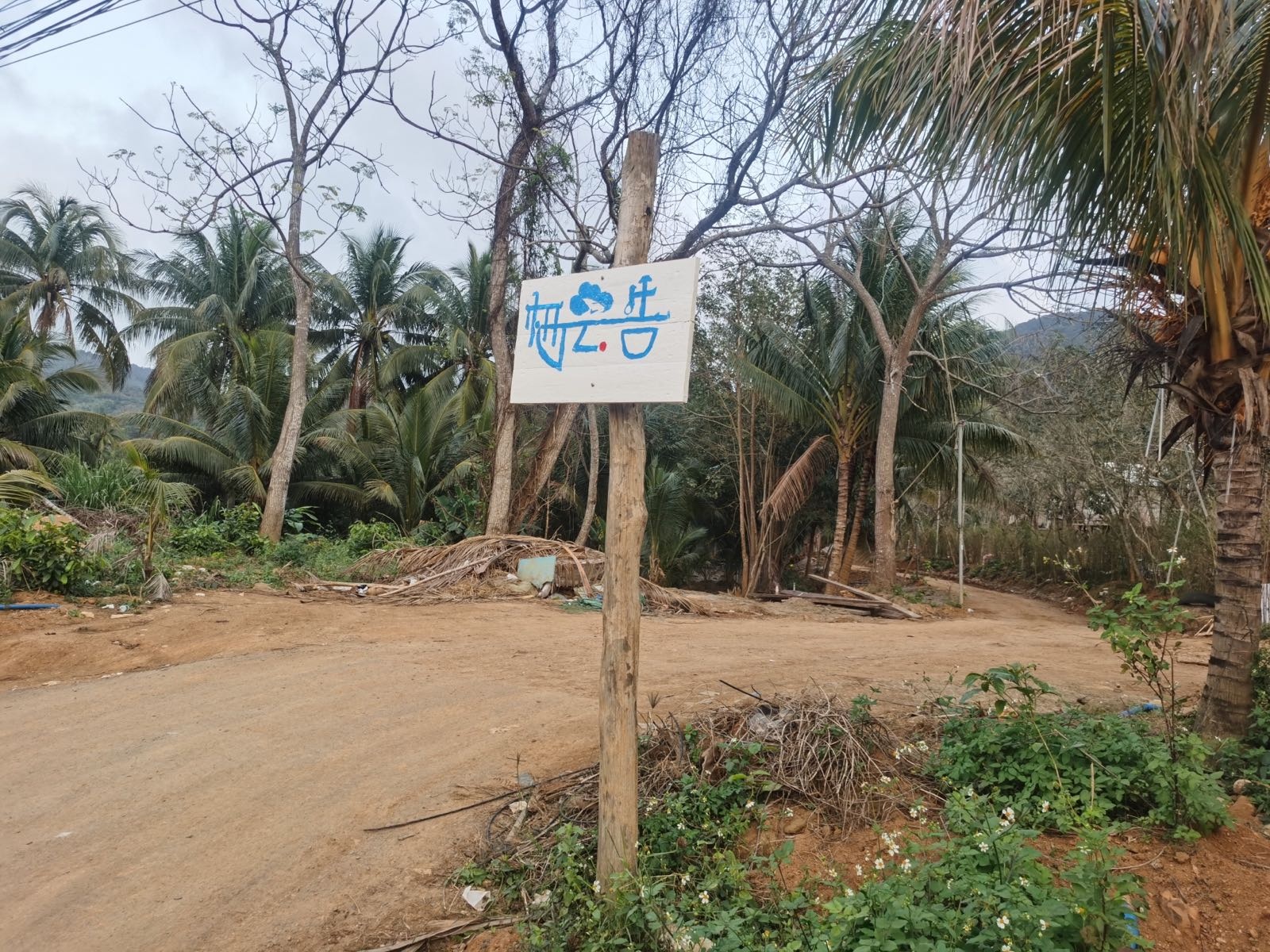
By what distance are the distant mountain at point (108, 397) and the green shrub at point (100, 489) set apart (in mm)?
11884

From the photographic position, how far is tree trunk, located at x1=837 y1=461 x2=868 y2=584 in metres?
17.4

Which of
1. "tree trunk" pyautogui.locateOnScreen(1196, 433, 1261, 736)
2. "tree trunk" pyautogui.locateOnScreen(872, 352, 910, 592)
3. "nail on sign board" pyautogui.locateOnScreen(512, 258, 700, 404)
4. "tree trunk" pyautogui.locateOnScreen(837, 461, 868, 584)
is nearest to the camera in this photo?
"nail on sign board" pyautogui.locateOnScreen(512, 258, 700, 404)

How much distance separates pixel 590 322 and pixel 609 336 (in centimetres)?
12

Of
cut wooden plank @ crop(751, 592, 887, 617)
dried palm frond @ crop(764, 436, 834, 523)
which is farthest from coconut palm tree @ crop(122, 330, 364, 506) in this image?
cut wooden plank @ crop(751, 592, 887, 617)

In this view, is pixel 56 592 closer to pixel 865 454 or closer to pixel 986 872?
pixel 986 872

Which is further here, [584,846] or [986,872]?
[584,846]

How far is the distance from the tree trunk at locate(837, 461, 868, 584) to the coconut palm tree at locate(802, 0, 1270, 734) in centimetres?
1322

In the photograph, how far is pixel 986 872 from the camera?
2.70 meters

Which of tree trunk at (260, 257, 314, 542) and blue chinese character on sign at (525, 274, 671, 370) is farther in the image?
tree trunk at (260, 257, 314, 542)

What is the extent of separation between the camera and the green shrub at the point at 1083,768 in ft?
10.3

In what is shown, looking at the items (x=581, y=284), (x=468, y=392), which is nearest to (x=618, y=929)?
(x=581, y=284)

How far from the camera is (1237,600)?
3.85m

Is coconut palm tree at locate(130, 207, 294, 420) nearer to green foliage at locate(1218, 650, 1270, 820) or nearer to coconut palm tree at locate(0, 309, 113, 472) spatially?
coconut palm tree at locate(0, 309, 113, 472)

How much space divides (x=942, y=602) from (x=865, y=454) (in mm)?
4225
